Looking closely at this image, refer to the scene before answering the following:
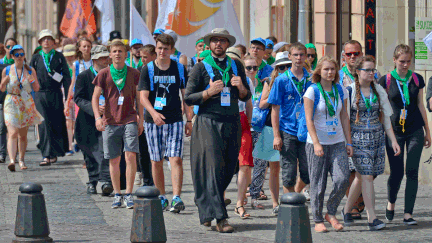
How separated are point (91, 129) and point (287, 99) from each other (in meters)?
3.42

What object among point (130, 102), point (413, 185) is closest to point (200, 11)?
point (130, 102)

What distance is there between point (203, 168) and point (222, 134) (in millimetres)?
375

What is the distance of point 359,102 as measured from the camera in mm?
8500

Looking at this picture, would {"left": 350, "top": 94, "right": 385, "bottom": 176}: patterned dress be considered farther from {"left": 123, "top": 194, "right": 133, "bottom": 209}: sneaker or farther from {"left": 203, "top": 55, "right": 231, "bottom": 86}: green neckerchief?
{"left": 123, "top": 194, "right": 133, "bottom": 209}: sneaker

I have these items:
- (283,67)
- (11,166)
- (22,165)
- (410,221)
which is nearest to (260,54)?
(283,67)

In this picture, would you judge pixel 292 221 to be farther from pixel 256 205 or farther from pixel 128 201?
pixel 128 201

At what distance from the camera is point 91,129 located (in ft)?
37.7

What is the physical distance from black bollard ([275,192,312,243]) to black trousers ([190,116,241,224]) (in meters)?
2.13

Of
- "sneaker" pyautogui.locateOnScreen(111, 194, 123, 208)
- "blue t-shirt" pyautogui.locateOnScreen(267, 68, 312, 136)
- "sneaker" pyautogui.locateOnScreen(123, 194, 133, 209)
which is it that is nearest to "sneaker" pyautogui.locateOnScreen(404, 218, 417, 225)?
"blue t-shirt" pyautogui.locateOnScreen(267, 68, 312, 136)

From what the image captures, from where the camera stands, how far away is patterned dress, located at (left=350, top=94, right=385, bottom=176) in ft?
27.9

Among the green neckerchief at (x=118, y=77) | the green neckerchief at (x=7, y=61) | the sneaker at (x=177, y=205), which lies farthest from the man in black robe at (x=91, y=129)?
the green neckerchief at (x=7, y=61)

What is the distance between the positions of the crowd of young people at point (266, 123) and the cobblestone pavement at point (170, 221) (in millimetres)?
180

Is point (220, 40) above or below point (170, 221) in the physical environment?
A: above

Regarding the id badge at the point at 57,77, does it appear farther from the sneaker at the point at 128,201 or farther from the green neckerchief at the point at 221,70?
the green neckerchief at the point at 221,70
